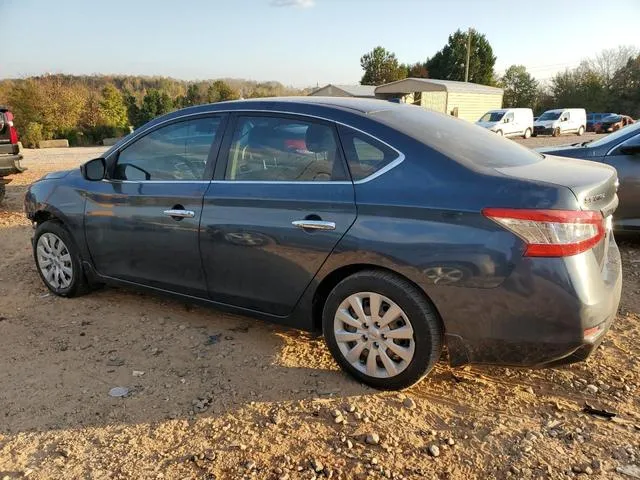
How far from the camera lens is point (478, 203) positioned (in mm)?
2596

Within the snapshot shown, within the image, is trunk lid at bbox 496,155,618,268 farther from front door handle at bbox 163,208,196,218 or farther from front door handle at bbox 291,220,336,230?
front door handle at bbox 163,208,196,218

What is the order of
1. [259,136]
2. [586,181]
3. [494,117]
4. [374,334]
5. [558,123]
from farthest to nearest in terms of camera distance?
[558,123] → [494,117] → [259,136] → [374,334] → [586,181]

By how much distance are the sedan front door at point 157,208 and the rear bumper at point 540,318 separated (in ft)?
6.12

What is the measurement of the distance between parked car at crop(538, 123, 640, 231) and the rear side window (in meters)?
3.31

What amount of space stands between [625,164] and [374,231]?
4011 mm

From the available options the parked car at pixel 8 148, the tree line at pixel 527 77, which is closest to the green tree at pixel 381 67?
the tree line at pixel 527 77

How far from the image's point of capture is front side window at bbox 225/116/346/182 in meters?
3.11

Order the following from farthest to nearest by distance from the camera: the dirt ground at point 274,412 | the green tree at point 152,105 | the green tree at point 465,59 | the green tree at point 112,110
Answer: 1. the green tree at point 465,59
2. the green tree at point 152,105
3. the green tree at point 112,110
4. the dirt ground at point 274,412

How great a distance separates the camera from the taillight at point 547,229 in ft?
8.13

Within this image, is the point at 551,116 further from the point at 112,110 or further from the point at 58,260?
the point at 58,260

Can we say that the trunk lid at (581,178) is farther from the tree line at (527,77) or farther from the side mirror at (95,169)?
the tree line at (527,77)

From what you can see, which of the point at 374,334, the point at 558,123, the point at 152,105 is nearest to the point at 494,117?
the point at 558,123

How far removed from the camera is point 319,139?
3.15 m

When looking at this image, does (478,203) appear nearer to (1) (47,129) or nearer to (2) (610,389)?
(2) (610,389)
